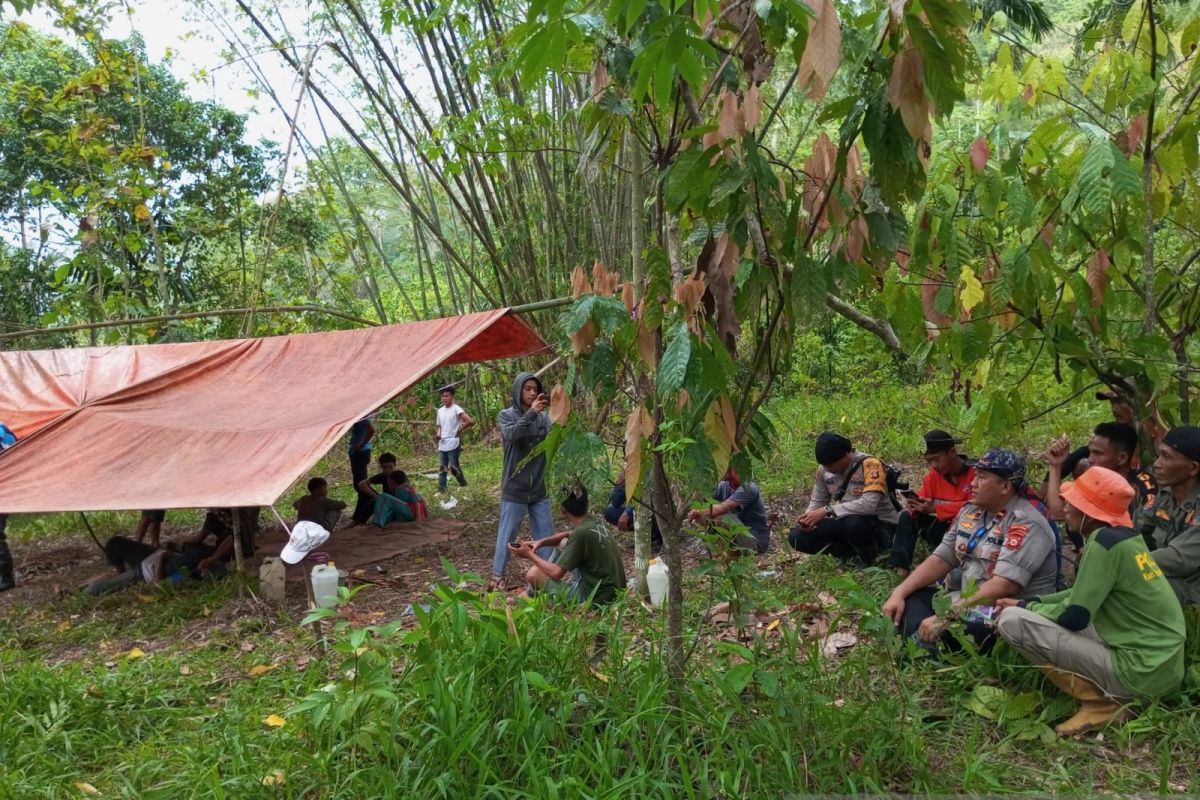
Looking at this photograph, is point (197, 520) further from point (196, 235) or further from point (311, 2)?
point (311, 2)

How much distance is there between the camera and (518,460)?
185 inches

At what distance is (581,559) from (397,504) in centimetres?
329

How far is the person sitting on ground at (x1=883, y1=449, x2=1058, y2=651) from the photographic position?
3023mm

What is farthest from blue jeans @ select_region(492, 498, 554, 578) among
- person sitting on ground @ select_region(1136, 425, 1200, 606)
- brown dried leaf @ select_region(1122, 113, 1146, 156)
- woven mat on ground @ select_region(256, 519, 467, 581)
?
brown dried leaf @ select_region(1122, 113, 1146, 156)

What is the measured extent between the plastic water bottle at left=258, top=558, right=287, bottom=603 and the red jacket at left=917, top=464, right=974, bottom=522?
3.25 meters

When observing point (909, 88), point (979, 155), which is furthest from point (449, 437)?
point (909, 88)

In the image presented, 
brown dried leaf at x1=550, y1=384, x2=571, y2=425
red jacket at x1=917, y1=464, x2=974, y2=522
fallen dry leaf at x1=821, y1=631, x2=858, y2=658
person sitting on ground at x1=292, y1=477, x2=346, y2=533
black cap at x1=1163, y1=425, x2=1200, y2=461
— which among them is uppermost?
brown dried leaf at x1=550, y1=384, x2=571, y2=425

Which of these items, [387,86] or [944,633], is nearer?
[944,633]

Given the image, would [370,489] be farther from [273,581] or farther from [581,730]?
[581,730]

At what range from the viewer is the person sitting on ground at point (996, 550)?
302 cm

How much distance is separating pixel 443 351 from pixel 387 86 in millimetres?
3613

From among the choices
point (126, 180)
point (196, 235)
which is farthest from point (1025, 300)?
point (196, 235)

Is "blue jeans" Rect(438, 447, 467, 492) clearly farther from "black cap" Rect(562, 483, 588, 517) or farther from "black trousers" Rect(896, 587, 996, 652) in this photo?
"black trousers" Rect(896, 587, 996, 652)

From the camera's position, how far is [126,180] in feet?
24.9
